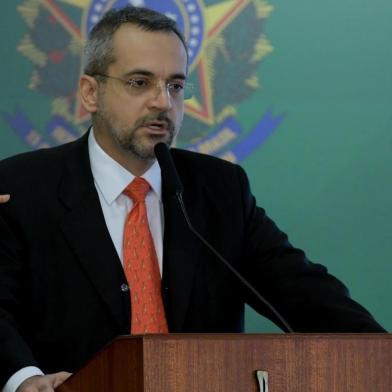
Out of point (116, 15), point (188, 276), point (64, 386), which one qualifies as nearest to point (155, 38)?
point (116, 15)

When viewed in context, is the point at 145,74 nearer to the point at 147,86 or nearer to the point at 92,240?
the point at 147,86

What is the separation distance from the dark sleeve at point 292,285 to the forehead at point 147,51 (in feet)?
1.30

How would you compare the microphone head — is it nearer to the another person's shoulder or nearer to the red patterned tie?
the red patterned tie

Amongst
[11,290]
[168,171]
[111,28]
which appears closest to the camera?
[168,171]

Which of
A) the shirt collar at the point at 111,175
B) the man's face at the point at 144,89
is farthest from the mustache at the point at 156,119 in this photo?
the shirt collar at the point at 111,175

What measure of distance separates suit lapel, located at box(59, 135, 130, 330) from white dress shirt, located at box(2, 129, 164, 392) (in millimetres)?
36

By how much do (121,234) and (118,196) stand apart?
10 cm

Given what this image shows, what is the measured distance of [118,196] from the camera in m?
2.43

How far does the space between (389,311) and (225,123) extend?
77 cm

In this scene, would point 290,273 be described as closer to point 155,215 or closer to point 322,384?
point 155,215

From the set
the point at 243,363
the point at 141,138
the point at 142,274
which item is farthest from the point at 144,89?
the point at 243,363

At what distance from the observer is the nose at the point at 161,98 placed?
93.5 inches

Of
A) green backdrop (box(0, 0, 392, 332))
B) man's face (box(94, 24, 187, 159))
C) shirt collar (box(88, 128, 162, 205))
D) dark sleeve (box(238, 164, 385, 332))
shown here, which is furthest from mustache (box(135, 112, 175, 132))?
green backdrop (box(0, 0, 392, 332))

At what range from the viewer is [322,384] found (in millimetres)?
1486
